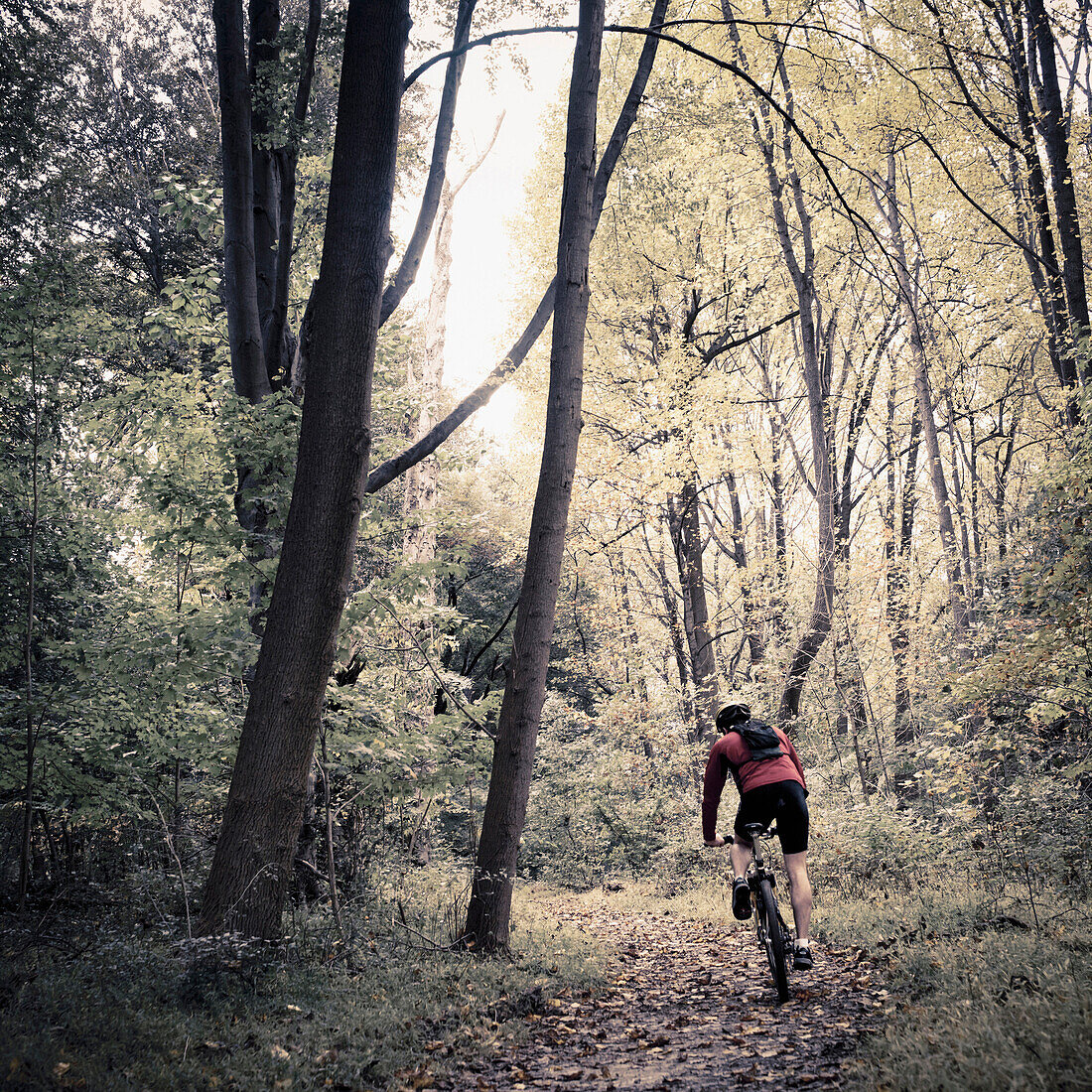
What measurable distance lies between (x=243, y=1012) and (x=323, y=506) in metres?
3.12

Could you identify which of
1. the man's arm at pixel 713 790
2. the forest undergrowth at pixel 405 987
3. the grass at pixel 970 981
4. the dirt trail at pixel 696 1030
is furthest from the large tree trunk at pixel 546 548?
the grass at pixel 970 981

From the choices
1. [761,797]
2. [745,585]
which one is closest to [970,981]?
[761,797]

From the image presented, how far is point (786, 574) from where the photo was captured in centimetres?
1564

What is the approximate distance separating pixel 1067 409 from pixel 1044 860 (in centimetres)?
540

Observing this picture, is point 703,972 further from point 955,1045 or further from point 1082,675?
point 1082,675

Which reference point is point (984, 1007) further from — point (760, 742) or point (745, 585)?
point (745, 585)

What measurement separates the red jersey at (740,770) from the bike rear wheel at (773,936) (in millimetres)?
498

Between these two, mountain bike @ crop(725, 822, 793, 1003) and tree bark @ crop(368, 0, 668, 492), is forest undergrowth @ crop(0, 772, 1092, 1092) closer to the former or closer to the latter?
mountain bike @ crop(725, 822, 793, 1003)

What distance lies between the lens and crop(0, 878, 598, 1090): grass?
10.6ft

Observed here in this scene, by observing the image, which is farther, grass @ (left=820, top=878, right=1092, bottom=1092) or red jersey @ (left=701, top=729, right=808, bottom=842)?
red jersey @ (left=701, top=729, right=808, bottom=842)

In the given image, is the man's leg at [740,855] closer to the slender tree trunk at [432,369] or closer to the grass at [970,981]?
the grass at [970,981]

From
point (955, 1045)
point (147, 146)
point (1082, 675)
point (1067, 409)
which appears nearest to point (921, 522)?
point (1067, 409)

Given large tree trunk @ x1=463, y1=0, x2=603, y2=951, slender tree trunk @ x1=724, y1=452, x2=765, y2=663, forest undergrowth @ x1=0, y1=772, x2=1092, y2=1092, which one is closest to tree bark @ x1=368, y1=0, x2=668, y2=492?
large tree trunk @ x1=463, y1=0, x2=603, y2=951

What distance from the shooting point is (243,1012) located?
4203 mm
